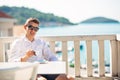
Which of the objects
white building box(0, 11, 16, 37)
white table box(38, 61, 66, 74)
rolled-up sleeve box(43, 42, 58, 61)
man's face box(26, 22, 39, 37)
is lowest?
white table box(38, 61, 66, 74)

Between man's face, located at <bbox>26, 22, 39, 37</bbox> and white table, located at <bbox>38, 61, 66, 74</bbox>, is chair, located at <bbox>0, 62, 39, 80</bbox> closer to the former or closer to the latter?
white table, located at <bbox>38, 61, 66, 74</bbox>

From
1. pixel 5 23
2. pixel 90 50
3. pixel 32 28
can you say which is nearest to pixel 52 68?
pixel 32 28

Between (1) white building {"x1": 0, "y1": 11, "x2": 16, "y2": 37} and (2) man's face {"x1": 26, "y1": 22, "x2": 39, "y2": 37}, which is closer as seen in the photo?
(2) man's face {"x1": 26, "y1": 22, "x2": 39, "y2": 37}

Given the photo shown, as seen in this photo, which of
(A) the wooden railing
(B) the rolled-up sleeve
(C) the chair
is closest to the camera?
(C) the chair

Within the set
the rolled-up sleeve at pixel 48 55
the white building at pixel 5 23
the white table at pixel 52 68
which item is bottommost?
the white table at pixel 52 68

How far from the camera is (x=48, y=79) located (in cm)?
288

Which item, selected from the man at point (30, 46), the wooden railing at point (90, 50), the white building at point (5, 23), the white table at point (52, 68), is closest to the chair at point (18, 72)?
the white table at point (52, 68)

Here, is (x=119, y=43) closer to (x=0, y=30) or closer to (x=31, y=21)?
(x=31, y=21)

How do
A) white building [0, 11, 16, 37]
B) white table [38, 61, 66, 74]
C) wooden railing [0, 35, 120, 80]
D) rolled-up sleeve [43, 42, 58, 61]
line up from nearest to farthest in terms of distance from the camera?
white table [38, 61, 66, 74], rolled-up sleeve [43, 42, 58, 61], wooden railing [0, 35, 120, 80], white building [0, 11, 16, 37]

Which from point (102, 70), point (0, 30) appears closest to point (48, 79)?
point (102, 70)

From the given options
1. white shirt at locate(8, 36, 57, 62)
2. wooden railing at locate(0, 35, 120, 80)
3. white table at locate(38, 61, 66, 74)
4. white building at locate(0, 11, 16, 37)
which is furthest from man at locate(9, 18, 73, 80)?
white building at locate(0, 11, 16, 37)

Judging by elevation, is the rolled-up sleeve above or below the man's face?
below

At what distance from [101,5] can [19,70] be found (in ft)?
105

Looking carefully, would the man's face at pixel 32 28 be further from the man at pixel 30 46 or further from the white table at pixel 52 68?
the white table at pixel 52 68
